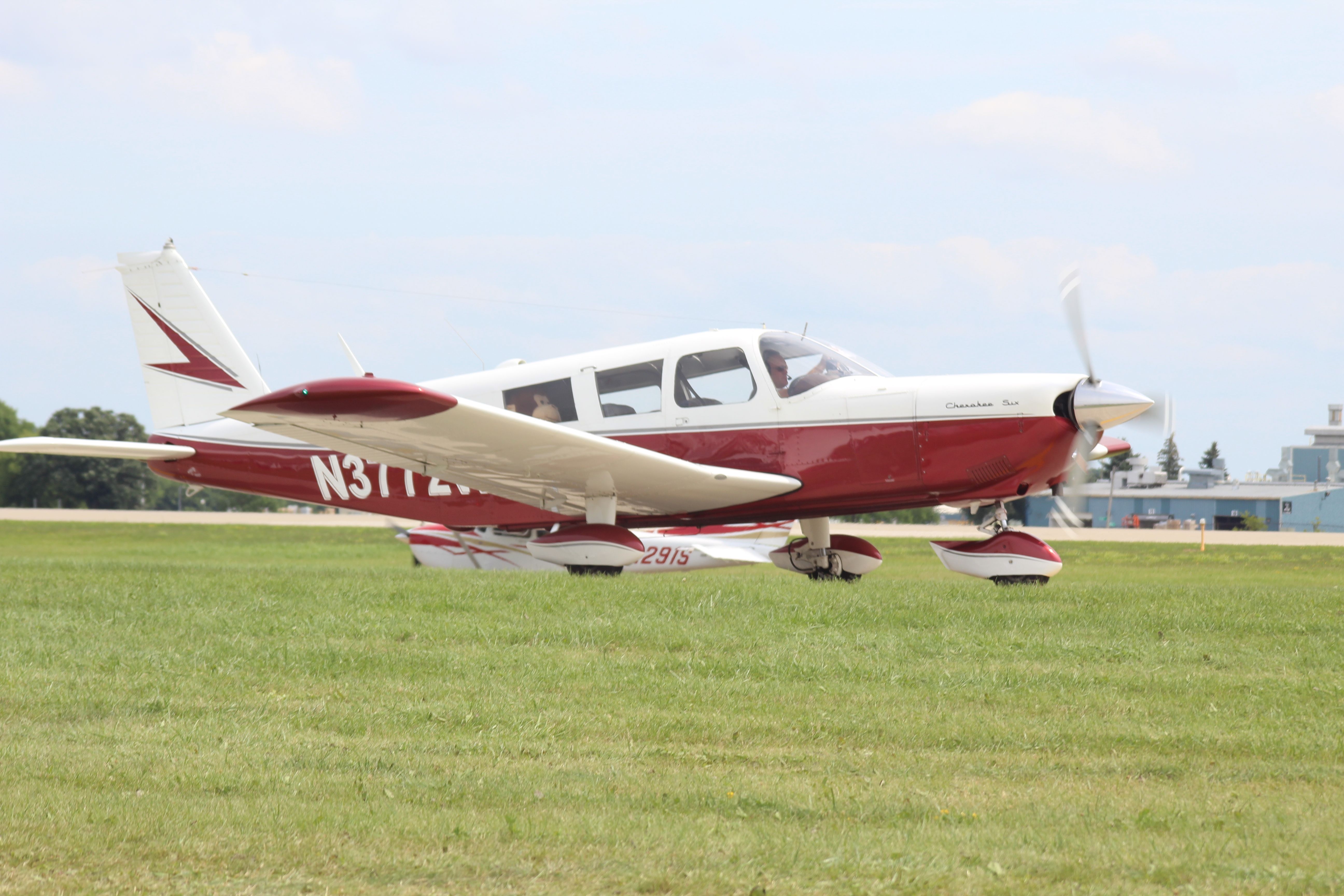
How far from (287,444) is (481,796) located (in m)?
9.73

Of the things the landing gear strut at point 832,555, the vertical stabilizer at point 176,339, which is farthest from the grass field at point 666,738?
the vertical stabilizer at point 176,339

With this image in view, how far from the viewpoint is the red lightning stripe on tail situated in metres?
14.7

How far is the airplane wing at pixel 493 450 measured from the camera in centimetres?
912

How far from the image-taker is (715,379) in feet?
38.2

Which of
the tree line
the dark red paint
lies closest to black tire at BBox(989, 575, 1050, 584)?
the dark red paint

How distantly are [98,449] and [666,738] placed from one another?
953 cm

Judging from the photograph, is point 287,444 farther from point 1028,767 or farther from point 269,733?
point 1028,767

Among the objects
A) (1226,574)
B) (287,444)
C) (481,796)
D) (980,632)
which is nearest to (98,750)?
(481,796)

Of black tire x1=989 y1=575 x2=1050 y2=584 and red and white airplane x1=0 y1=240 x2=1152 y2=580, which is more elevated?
red and white airplane x1=0 y1=240 x2=1152 y2=580

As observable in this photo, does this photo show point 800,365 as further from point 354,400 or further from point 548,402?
point 354,400

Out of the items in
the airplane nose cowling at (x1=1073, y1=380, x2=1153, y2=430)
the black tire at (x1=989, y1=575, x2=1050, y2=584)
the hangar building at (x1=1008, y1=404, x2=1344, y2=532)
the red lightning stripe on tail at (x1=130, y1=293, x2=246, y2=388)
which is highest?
the red lightning stripe on tail at (x1=130, y1=293, x2=246, y2=388)

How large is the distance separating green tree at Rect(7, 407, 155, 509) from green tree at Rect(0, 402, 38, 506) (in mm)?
230

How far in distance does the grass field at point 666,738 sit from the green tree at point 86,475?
65.2 metres

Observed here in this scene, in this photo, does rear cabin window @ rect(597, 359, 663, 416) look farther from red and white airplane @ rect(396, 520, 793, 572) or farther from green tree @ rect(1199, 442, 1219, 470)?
green tree @ rect(1199, 442, 1219, 470)
